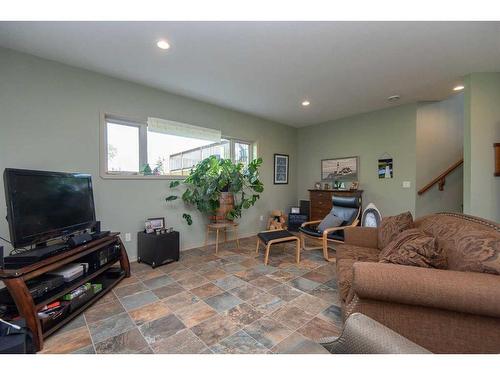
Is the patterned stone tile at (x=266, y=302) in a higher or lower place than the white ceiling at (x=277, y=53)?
lower

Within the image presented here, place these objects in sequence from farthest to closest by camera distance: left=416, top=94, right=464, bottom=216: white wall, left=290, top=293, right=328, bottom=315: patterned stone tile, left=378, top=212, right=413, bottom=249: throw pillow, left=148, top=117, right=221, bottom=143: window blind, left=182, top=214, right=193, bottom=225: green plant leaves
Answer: left=416, top=94, right=464, bottom=216: white wall, left=182, top=214, right=193, bottom=225: green plant leaves, left=148, top=117, right=221, bottom=143: window blind, left=378, top=212, right=413, bottom=249: throw pillow, left=290, top=293, right=328, bottom=315: patterned stone tile

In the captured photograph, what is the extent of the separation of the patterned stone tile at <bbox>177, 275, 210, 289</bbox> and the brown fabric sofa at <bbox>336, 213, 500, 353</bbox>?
1571 mm

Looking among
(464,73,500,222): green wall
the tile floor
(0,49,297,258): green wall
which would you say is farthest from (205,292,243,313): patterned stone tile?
(464,73,500,222): green wall

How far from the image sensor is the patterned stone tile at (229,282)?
2.22 m

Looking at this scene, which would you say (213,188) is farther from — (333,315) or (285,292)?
(333,315)

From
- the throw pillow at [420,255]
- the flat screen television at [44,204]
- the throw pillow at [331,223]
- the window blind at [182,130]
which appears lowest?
the throw pillow at [331,223]

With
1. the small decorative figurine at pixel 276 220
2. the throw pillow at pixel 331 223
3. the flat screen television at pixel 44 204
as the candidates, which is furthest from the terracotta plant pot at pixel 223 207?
the flat screen television at pixel 44 204

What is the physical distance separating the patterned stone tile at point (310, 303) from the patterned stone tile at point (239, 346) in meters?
0.58

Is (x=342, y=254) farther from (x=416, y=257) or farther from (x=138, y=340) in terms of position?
(x=138, y=340)

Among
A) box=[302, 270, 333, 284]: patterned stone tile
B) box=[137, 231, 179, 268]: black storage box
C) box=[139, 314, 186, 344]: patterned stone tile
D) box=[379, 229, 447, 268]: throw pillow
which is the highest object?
box=[379, 229, 447, 268]: throw pillow

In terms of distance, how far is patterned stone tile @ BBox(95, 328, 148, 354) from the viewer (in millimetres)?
1359

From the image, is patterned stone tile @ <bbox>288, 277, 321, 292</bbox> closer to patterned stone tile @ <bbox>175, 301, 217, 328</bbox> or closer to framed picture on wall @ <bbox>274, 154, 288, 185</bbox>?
patterned stone tile @ <bbox>175, 301, 217, 328</bbox>

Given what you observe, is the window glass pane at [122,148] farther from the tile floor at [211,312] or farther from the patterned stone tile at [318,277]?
the patterned stone tile at [318,277]

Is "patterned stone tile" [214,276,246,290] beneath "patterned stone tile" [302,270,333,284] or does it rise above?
beneath
